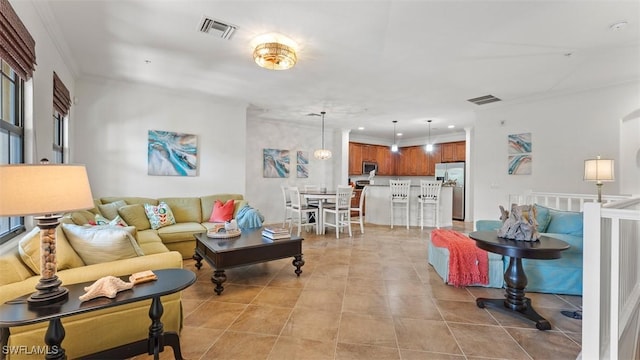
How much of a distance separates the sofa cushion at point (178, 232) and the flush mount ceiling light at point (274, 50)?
94.3 inches

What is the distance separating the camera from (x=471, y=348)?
190cm

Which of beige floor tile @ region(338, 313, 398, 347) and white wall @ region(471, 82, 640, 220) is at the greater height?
white wall @ region(471, 82, 640, 220)

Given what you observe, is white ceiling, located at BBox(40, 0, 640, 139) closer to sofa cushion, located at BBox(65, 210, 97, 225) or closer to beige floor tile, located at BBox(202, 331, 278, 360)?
sofa cushion, located at BBox(65, 210, 97, 225)

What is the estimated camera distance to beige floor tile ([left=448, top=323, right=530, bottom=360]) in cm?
184

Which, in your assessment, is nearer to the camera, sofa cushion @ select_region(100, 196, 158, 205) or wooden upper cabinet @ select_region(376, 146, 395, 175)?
sofa cushion @ select_region(100, 196, 158, 205)

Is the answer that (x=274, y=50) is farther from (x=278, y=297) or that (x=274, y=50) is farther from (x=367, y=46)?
(x=278, y=297)

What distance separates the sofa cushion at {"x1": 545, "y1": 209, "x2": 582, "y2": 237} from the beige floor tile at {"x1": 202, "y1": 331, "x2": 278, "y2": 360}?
3.42 meters

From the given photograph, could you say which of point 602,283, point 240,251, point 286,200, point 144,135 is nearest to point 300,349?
point 240,251

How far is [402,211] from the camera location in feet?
21.9

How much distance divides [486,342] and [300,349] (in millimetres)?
1302

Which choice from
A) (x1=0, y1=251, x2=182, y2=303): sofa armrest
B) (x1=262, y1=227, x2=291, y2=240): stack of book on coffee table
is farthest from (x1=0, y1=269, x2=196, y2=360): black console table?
(x1=262, y1=227, x2=291, y2=240): stack of book on coffee table

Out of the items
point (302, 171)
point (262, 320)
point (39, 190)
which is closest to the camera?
point (39, 190)

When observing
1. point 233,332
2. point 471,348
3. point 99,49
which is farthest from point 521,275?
point 99,49

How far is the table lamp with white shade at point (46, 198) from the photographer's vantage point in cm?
117
